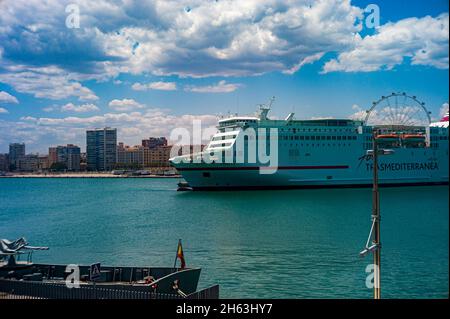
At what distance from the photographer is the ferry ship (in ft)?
113

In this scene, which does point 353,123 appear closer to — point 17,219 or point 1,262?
point 17,219

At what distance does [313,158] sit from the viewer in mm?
36594

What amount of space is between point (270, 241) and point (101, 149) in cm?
8949

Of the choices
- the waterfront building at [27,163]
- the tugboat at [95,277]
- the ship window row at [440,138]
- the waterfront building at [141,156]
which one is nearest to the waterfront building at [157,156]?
the waterfront building at [141,156]

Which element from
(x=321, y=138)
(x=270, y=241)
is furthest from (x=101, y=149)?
(x=270, y=241)

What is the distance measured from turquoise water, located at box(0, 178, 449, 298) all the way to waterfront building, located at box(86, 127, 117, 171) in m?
68.9

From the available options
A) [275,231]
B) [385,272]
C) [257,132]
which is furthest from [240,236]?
[257,132]

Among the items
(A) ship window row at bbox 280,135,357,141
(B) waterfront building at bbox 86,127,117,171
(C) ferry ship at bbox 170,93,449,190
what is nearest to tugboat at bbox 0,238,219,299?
(C) ferry ship at bbox 170,93,449,190

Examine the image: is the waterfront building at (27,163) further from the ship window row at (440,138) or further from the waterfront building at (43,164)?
the ship window row at (440,138)

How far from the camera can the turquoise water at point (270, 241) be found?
9602 millimetres

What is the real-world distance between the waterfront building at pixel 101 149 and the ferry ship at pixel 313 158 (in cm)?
6124

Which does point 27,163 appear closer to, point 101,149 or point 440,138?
point 101,149

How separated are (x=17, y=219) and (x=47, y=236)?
8.51 metres
